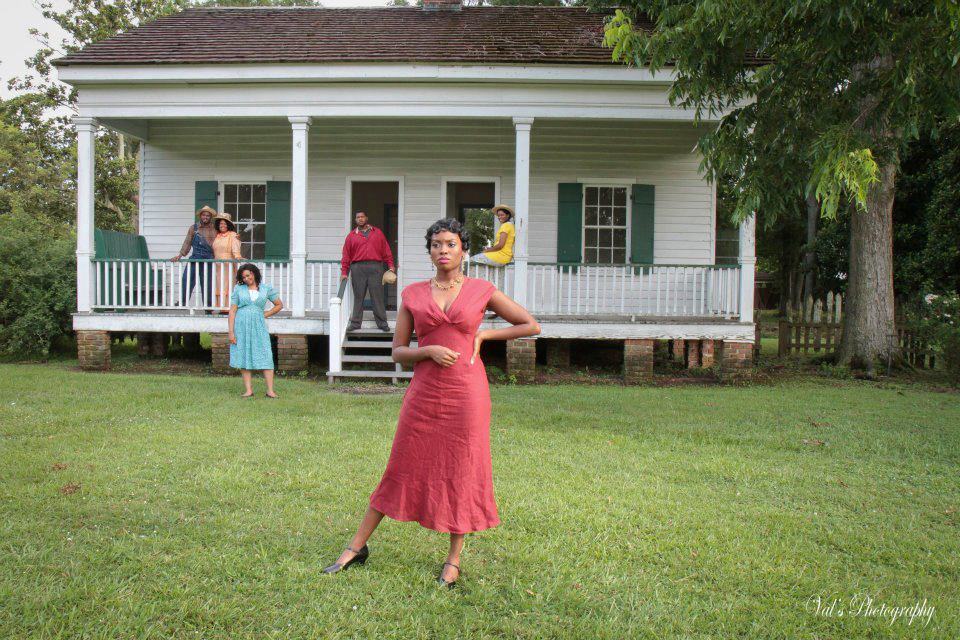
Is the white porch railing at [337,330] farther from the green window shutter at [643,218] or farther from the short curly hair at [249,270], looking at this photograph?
the green window shutter at [643,218]

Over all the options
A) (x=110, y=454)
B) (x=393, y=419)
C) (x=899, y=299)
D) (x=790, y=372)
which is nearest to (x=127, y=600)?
(x=110, y=454)

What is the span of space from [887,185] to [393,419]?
33.5 feet

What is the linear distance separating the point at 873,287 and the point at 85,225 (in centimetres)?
1327

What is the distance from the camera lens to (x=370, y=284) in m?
10.8

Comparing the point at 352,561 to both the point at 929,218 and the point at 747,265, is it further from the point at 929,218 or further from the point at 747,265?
the point at 929,218

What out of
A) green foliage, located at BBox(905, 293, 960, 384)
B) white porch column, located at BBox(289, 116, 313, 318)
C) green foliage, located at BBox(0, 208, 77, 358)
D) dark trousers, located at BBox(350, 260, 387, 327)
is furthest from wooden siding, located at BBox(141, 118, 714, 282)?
green foliage, located at BBox(905, 293, 960, 384)

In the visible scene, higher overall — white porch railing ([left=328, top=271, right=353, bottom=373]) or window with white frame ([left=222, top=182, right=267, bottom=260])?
window with white frame ([left=222, top=182, right=267, bottom=260])

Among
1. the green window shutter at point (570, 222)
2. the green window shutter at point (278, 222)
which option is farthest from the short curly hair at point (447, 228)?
the green window shutter at point (278, 222)

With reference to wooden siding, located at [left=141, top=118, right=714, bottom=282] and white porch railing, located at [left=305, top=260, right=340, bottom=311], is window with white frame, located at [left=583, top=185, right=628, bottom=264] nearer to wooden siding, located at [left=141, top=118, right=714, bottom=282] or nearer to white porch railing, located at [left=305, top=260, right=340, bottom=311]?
wooden siding, located at [left=141, top=118, right=714, bottom=282]

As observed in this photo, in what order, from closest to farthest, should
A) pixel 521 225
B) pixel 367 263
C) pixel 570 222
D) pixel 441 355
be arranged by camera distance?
pixel 441 355 < pixel 367 263 < pixel 521 225 < pixel 570 222

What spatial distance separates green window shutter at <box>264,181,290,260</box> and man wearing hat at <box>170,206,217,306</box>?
1266 mm

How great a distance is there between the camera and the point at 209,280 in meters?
11.4

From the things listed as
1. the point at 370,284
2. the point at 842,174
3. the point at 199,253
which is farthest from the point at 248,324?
the point at 842,174

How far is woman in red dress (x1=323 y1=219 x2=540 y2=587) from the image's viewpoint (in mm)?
3506
